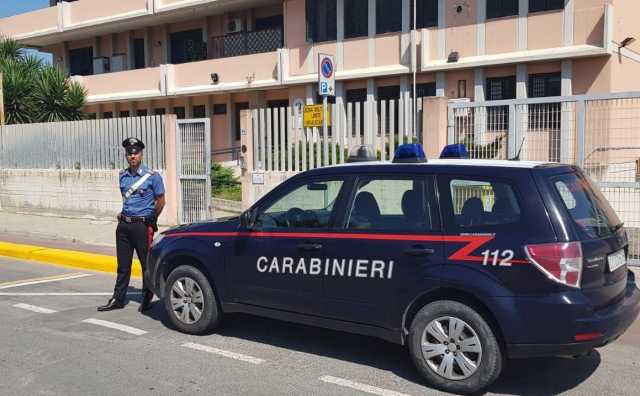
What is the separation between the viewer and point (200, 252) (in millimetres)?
5805

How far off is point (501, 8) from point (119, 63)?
17.9m

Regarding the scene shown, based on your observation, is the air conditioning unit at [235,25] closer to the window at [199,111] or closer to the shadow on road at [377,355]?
the window at [199,111]

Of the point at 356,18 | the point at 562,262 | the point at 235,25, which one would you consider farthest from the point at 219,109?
the point at 562,262

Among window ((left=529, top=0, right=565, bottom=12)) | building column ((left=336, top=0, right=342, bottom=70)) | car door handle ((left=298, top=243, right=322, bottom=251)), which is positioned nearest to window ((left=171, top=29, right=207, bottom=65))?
building column ((left=336, top=0, right=342, bottom=70))

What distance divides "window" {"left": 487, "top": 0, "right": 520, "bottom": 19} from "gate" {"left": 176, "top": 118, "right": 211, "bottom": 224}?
8.69m

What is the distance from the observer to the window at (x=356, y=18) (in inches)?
740

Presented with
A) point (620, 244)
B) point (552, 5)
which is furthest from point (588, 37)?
point (620, 244)

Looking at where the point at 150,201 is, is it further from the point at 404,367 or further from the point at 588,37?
the point at 588,37

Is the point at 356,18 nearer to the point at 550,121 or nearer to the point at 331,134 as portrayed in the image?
the point at 331,134

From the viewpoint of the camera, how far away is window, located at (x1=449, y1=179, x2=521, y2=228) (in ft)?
14.3

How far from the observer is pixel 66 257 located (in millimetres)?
10109

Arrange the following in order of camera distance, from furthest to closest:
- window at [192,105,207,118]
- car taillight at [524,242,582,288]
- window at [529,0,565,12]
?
1. window at [192,105,207,118]
2. window at [529,0,565,12]
3. car taillight at [524,242,582,288]

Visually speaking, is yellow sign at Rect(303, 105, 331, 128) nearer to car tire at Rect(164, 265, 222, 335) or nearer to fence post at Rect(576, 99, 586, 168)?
fence post at Rect(576, 99, 586, 168)

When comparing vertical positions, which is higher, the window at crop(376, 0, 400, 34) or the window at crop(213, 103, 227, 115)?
the window at crop(376, 0, 400, 34)
